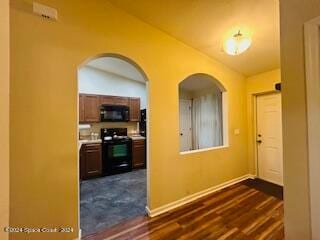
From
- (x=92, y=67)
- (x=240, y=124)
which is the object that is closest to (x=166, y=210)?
(x=240, y=124)

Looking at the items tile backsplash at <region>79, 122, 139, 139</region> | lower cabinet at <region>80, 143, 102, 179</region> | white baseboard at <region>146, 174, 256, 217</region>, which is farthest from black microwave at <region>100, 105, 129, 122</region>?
white baseboard at <region>146, 174, 256, 217</region>

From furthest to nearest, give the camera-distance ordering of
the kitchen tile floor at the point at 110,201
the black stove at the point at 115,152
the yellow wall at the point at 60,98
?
the black stove at the point at 115,152 < the kitchen tile floor at the point at 110,201 < the yellow wall at the point at 60,98

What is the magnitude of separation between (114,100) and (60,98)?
132 inches

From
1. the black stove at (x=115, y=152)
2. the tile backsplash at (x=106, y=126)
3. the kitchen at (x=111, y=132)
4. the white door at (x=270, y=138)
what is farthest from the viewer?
the tile backsplash at (x=106, y=126)

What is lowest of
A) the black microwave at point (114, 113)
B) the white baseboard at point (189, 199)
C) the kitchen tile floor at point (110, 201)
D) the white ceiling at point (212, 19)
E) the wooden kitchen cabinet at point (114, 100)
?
the kitchen tile floor at point (110, 201)

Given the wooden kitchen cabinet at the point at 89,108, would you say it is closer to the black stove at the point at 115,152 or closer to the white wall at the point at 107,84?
the white wall at the point at 107,84

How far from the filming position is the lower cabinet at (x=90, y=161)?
4.39 meters

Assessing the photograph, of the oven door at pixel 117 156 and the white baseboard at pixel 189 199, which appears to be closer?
the white baseboard at pixel 189 199

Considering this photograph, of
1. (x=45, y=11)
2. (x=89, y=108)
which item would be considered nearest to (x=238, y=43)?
(x=45, y=11)

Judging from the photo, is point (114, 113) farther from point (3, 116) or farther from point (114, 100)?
point (3, 116)

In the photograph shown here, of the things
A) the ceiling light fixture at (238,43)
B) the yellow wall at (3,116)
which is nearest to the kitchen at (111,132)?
the ceiling light fixture at (238,43)

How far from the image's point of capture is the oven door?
4.71m

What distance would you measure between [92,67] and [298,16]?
16.3 ft

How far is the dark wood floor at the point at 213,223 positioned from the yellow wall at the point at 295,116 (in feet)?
3.31
